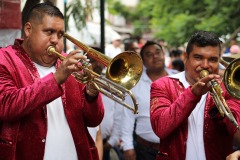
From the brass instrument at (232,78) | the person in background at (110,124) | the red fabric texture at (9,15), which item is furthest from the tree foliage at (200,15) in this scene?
the brass instrument at (232,78)

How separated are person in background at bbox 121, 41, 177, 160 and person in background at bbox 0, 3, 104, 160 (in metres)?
2.04

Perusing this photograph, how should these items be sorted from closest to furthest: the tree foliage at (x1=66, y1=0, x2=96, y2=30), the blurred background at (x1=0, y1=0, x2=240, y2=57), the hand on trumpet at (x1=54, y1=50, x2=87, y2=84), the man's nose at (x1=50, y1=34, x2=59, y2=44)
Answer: the hand on trumpet at (x1=54, y1=50, x2=87, y2=84) < the man's nose at (x1=50, y1=34, x2=59, y2=44) < the tree foliage at (x1=66, y1=0, x2=96, y2=30) < the blurred background at (x1=0, y1=0, x2=240, y2=57)

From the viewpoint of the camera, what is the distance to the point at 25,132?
369 centimetres

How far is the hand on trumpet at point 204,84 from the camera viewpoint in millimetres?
3605

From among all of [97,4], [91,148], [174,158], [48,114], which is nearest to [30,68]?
[48,114]

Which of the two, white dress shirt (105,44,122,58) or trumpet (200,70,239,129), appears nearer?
trumpet (200,70,239,129)

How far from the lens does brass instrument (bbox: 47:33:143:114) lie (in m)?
3.73

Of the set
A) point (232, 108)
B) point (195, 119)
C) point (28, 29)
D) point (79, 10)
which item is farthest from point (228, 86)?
point (79, 10)

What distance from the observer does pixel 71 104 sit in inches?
154

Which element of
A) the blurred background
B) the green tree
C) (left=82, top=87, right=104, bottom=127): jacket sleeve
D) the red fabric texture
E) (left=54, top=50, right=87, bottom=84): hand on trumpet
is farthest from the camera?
the green tree

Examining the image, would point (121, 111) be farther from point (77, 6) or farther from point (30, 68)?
point (30, 68)

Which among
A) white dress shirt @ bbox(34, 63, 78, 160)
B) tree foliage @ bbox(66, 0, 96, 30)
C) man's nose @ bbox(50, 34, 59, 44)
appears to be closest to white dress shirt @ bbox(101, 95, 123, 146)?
tree foliage @ bbox(66, 0, 96, 30)

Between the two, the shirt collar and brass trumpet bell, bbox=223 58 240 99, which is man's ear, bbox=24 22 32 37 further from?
brass trumpet bell, bbox=223 58 240 99

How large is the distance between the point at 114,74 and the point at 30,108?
0.65m
